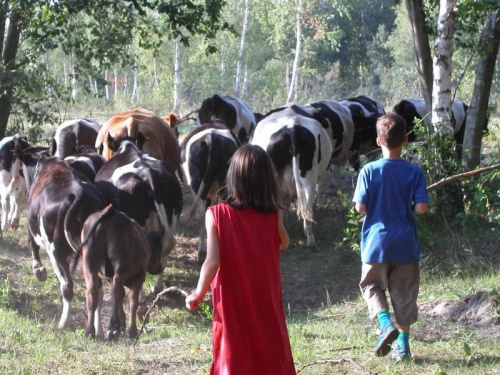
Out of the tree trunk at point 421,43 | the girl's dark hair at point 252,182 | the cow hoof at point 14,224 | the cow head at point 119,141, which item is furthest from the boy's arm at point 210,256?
the cow hoof at point 14,224

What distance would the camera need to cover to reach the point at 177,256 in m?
12.7

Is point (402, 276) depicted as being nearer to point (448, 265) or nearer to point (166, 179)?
point (448, 265)

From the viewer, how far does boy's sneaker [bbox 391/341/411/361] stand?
19.3ft

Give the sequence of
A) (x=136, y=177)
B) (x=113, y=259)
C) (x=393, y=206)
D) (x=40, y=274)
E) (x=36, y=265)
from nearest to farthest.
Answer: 1. (x=393, y=206)
2. (x=113, y=259)
3. (x=136, y=177)
4. (x=40, y=274)
5. (x=36, y=265)

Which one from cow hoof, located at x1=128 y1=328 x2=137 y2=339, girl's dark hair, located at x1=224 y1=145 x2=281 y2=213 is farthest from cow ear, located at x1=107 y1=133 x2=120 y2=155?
girl's dark hair, located at x1=224 y1=145 x2=281 y2=213

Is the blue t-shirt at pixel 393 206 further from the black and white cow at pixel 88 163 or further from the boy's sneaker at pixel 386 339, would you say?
the black and white cow at pixel 88 163

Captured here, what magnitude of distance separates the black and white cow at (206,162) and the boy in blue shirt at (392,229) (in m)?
6.16

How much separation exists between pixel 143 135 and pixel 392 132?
706 cm

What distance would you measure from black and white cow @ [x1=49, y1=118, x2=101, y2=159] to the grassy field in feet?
6.23

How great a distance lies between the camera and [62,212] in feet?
30.1

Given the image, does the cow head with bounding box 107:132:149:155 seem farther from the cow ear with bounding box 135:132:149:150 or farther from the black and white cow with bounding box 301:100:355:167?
the black and white cow with bounding box 301:100:355:167

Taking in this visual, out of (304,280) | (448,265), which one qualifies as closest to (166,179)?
(304,280)

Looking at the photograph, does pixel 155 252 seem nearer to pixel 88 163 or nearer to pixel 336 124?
pixel 88 163

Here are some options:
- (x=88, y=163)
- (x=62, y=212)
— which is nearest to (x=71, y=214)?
(x=62, y=212)
